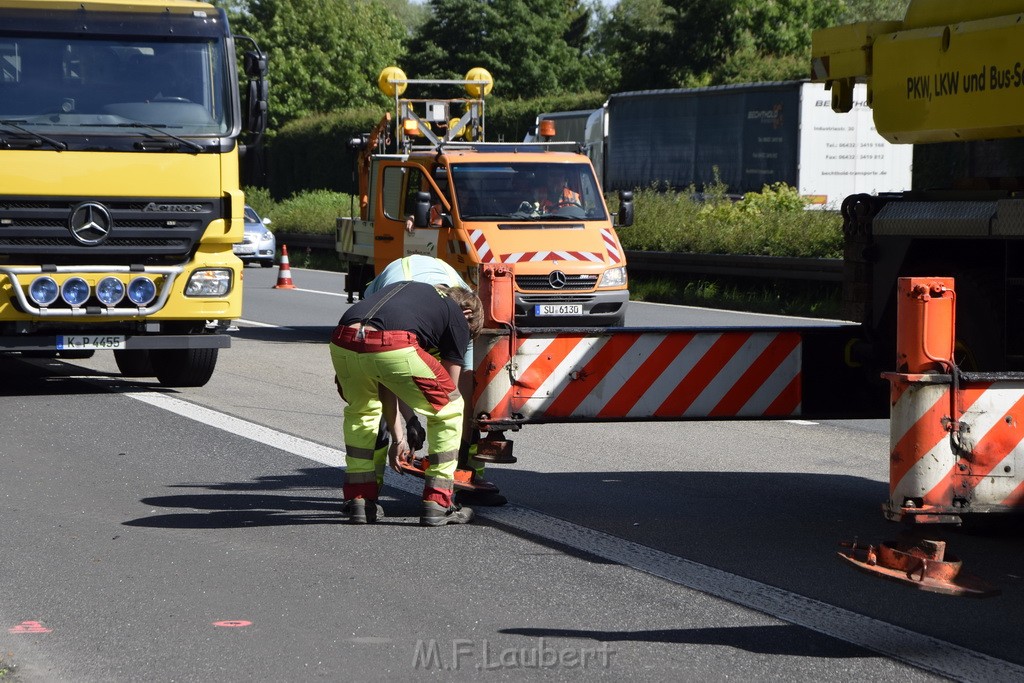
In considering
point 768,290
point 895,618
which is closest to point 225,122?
point 895,618

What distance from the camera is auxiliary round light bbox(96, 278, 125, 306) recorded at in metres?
12.0

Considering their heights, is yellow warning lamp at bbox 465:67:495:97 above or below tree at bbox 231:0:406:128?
below

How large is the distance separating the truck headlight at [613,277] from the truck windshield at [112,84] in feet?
13.9

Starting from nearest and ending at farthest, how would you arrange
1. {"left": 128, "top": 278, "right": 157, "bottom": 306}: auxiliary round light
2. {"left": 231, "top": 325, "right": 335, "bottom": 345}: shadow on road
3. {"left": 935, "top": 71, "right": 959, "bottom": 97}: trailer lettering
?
{"left": 935, "top": 71, "right": 959, "bottom": 97}: trailer lettering, {"left": 128, "top": 278, "right": 157, "bottom": 306}: auxiliary round light, {"left": 231, "top": 325, "right": 335, "bottom": 345}: shadow on road

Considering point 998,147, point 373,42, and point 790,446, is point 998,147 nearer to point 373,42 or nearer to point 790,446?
→ point 790,446

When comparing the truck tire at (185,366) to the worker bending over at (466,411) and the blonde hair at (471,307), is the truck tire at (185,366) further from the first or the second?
the blonde hair at (471,307)

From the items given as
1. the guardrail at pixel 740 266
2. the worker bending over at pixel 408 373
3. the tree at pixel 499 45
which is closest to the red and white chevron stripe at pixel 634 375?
the worker bending over at pixel 408 373

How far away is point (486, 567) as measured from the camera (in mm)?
6660

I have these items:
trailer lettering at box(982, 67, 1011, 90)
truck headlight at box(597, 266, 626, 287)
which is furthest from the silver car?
trailer lettering at box(982, 67, 1011, 90)

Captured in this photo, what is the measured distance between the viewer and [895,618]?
5863 millimetres

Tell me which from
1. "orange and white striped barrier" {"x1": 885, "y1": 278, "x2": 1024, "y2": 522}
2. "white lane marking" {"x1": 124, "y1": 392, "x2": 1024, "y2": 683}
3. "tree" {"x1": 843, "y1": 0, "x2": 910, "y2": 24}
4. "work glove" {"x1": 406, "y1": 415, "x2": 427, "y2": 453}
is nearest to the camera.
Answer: "white lane marking" {"x1": 124, "y1": 392, "x2": 1024, "y2": 683}

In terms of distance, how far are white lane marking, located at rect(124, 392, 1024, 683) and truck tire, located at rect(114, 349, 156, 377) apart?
19.2ft

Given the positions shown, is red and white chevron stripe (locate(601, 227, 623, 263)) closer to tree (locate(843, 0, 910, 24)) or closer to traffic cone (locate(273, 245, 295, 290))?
traffic cone (locate(273, 245, 295, 290))

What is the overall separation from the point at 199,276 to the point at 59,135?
5.03ft
